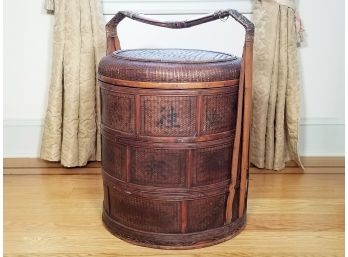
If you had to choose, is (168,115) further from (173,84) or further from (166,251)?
(166,251)

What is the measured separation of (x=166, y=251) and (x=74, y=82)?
3.41ft

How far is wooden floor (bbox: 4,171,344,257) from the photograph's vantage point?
6.03ft

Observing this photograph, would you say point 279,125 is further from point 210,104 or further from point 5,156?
point 5,156

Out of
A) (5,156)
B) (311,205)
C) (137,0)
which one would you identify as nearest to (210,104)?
(311,205)

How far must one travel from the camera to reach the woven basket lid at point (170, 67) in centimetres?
169

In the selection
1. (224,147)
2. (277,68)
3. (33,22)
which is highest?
(33,22)

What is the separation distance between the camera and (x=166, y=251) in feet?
6.05

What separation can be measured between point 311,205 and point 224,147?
64cm

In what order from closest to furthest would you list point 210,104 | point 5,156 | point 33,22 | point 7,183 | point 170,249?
point 210,104 → point 170,249 → point 7,183 → point 33,22 → point 5,156

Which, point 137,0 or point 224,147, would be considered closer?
point 224,147

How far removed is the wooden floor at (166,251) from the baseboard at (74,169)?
0.18 ft

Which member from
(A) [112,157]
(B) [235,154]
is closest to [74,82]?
(A) [112,157]

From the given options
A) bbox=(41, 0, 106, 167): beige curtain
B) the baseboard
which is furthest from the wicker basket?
the baseboard

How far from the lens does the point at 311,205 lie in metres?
2.24
